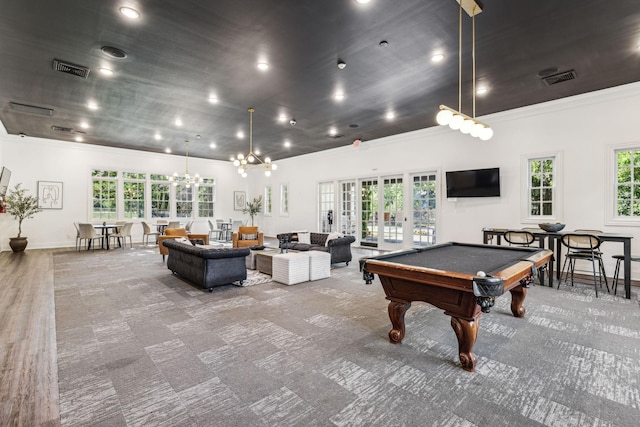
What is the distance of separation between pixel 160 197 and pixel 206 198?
5.94 ft

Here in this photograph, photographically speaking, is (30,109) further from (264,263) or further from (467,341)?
(467,341)

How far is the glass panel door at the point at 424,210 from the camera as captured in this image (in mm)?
7906

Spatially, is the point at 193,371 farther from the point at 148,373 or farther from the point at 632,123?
the point at 632,123

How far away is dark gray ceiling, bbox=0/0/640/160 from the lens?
312 cm

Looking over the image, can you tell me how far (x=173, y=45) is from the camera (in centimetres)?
375

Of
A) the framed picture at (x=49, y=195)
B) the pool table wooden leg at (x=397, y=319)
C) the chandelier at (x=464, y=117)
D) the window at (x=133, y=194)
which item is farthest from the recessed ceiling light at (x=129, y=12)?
the window at (x=133, y=194)

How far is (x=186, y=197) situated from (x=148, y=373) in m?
10.9

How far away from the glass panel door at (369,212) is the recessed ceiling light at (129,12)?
7.20 m

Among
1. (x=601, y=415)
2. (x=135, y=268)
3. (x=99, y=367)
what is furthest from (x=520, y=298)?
(x=135, y=268)

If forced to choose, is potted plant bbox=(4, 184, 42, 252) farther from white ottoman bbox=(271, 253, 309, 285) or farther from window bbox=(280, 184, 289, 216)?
white ottoman bbox=(271, 253, 309, 285)

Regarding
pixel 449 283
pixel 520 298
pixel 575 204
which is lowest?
pixel 520 298

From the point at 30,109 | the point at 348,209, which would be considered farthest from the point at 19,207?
the point at 348,209

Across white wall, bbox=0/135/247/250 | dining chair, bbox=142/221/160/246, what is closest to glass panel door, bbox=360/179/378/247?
dining chair, bbox=142/221/160/246

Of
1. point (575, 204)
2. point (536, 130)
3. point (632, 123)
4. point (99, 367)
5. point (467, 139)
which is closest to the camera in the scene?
point (99, 367)
